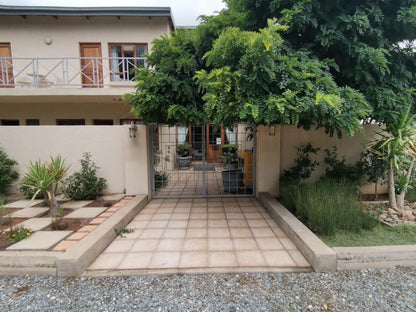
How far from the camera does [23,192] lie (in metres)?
5.18

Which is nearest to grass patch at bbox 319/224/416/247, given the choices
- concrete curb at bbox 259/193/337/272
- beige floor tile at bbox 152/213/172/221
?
concrete curb at bbox 259/193/337/272

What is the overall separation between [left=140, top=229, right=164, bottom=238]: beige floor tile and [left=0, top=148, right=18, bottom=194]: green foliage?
13.9 feet

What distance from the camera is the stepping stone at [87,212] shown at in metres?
3.97

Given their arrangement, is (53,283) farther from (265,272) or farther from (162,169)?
(162,169)

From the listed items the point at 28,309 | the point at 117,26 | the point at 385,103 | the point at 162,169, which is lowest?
the point at 28,309

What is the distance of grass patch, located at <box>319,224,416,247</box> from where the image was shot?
9.83 feet

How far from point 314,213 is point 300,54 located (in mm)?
2578

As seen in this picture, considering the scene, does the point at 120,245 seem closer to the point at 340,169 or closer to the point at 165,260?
the point at 165,260

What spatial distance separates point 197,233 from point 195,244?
0.37 metres

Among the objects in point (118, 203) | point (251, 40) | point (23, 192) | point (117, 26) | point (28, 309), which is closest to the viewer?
point (28, 309)

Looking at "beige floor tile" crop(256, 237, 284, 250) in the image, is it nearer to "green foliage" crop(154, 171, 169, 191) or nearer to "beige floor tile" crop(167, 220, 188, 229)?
"beige floor tile" crop(167, 220, 188, 229)

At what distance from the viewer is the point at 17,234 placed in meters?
3.15

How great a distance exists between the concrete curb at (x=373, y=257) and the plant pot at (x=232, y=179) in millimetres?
3203

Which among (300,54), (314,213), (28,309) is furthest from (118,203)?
(300,54)
